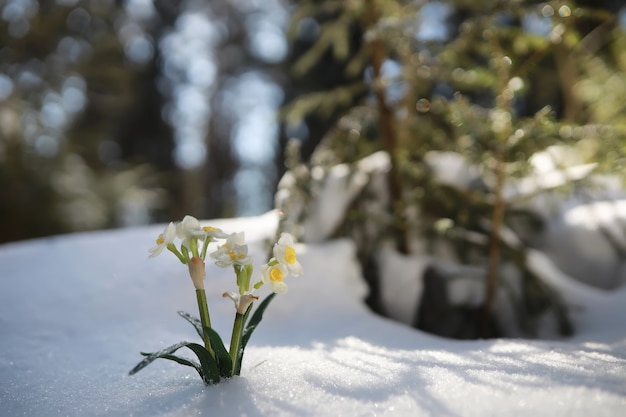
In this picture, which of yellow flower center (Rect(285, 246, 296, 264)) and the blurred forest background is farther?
the blurred forest background

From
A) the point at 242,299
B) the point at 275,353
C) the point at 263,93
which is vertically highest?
the point at 263,93


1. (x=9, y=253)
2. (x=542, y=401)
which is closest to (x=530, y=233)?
(x=542, y=401)

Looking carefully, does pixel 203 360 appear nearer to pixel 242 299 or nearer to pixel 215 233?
pixel 242 299

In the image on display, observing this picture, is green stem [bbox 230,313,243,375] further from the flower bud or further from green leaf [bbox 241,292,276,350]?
the flower bud

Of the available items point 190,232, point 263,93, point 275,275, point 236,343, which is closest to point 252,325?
point 236,343

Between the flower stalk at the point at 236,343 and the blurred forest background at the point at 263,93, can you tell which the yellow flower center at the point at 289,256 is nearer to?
the flower stalk at the point at 236,343

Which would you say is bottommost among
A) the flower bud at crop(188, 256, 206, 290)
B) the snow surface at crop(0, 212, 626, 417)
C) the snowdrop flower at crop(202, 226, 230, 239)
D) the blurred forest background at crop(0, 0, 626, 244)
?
the snow surface at crop(0, 212, 626, 417)

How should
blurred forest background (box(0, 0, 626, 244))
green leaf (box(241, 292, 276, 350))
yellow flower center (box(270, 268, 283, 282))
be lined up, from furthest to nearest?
blurred forest background (box(0, 0, 626, 244)) → green leaf (box(241, 292, 276, 350)) → yellow flower center (box(270, 268, 283, 282))

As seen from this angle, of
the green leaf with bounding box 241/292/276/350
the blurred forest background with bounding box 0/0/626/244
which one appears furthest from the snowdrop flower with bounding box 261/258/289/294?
the blurred forest background with bounding box 0/0/626/244
